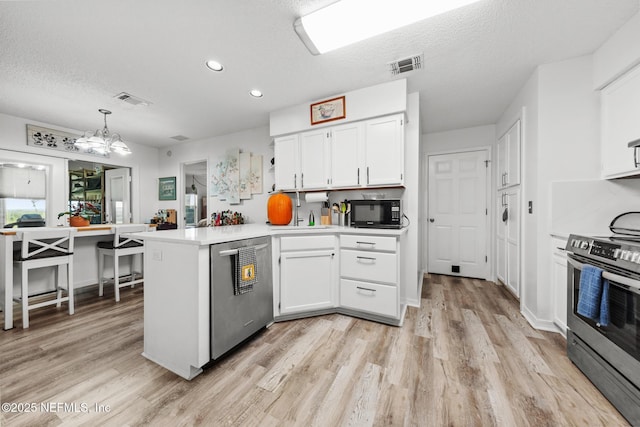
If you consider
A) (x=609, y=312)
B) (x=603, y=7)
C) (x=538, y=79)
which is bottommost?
(x=609, y=312)

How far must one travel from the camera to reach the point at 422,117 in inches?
133

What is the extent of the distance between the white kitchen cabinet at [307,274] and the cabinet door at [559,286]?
74.1 inches

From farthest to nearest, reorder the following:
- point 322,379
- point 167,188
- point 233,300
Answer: point 167,188, point 233,300, point 322,379

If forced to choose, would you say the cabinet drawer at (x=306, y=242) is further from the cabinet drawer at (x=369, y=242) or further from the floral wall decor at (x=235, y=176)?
the floral wall decor at (x=235, y=176)

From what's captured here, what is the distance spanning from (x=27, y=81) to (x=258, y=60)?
235 cm

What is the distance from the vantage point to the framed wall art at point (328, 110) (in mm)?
2684

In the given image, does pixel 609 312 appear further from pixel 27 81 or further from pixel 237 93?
pixel 27 81

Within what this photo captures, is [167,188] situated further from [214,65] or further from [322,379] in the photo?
[322,379]

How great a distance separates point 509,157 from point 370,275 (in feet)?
7.75

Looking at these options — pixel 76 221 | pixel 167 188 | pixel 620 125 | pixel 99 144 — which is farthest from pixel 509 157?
pixel 167 188

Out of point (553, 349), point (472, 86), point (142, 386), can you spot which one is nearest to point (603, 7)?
point (472, 86)

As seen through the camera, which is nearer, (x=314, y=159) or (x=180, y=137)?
(x=314, y=159)

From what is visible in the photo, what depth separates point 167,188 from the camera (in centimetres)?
466

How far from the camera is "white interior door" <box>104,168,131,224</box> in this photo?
440 cm
